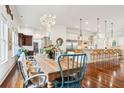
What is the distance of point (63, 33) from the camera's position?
9414 millimetres

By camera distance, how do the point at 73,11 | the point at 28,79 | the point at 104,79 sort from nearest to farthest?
the point at 28,79
the point at 104,79
the point at 73,11

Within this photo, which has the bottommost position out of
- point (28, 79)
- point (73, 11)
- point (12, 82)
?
point (12, 82)

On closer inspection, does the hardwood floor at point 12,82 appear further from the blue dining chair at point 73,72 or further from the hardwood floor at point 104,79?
the hardwood floor at point 104,79

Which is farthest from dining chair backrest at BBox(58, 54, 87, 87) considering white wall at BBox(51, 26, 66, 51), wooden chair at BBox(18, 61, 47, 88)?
white wall at BBox(51, 26, 66, 51)

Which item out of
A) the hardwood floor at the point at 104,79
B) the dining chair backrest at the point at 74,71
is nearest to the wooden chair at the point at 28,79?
the dining chair backrest at the point at 74,71

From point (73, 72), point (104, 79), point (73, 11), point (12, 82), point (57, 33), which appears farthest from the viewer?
point (57, 33)

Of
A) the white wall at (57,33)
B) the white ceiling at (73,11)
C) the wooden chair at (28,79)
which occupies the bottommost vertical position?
the wooden chair at (28,79)

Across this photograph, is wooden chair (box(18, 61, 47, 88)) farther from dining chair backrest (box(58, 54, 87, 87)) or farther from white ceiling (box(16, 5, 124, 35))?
white ceiling (box(16, 5, 124, 35))

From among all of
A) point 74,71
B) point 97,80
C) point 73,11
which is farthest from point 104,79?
point 73,11

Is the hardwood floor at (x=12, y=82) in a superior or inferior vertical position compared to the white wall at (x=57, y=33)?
inferior

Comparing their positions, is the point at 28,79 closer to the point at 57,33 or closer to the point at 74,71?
the point at 74,71

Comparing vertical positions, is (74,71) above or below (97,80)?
above
